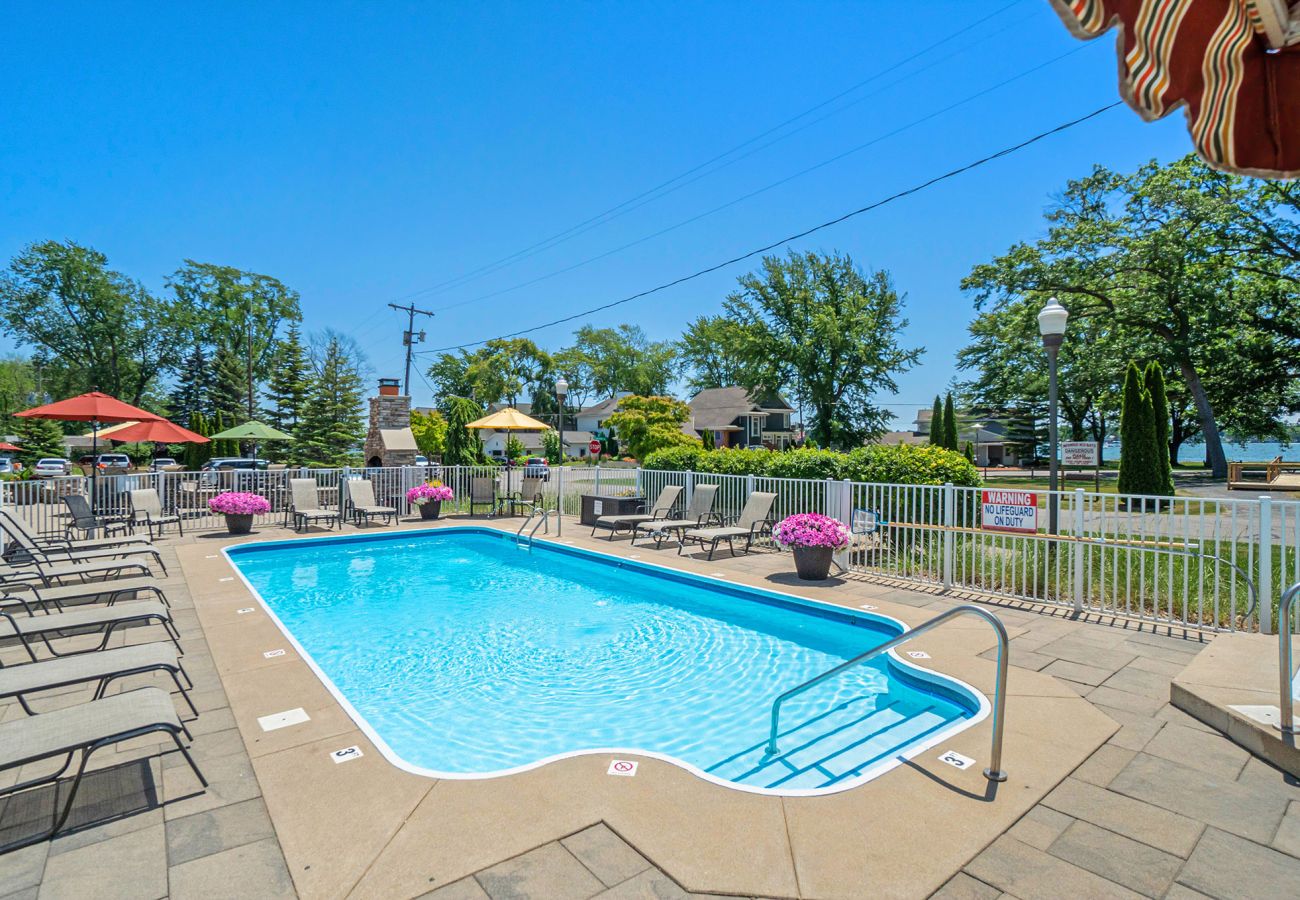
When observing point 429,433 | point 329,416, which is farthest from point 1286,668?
point 429,433

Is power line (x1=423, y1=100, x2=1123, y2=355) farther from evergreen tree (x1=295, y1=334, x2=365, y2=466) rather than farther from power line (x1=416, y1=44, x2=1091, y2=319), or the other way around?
evergreen tree (x1=295, y1=334, x2=365, y2=466)

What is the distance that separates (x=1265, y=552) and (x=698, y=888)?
562 centimetres

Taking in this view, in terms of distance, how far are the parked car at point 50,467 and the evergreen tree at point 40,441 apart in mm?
808

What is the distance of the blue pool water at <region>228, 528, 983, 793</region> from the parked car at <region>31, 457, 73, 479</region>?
26394 millimetres

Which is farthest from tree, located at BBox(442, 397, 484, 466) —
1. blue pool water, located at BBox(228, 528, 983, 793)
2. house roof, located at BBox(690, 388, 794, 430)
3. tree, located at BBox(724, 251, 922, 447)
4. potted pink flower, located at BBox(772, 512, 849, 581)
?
house roof, located at BBox(690, 388, 794, 430)

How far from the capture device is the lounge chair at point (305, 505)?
12.8 metres

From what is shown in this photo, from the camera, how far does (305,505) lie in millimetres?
13078

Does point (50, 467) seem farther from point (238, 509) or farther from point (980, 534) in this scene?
point (980, 534)

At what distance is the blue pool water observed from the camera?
422cm

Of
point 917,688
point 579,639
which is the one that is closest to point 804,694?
point 917,688

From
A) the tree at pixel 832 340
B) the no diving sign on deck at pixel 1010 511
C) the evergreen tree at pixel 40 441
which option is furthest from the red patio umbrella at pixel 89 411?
the evergreen tree at pixel 40 441

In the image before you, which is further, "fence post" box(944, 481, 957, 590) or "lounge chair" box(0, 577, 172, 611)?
"fence post" box(944, 481, 957, 590)

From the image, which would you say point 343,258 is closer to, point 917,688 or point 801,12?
point 801,12

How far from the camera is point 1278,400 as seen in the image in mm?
30703
